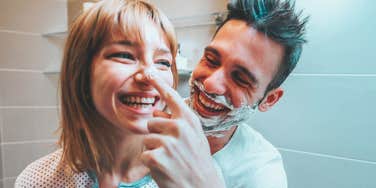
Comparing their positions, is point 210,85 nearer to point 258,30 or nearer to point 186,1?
point 258,30

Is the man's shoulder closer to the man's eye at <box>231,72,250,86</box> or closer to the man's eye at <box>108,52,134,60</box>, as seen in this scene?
the man's eye at <box>231,72,250,86</box>

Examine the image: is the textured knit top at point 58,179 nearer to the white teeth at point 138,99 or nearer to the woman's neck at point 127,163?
the woman's neck at point 127,163

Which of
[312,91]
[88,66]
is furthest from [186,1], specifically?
[88,66]

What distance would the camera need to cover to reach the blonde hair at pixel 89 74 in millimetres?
531

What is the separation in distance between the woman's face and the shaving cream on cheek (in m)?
0.10

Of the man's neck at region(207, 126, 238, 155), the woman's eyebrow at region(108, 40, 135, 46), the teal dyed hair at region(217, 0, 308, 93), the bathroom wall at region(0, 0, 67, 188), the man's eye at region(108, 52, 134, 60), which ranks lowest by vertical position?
the bathroom wall at region(0, 0, 67, 188)

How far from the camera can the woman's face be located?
0.49 m

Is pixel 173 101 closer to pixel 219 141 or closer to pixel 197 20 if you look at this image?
pixel 219 141

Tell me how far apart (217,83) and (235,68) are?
0.04 m

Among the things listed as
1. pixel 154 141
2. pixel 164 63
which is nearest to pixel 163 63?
pixel 164 63

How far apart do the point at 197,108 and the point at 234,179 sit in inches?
6.9

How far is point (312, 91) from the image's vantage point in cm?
92

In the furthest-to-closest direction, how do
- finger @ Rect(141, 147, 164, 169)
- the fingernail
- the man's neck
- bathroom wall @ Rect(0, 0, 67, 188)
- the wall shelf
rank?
bathroom wall @ Rect(0, 0, 67, 188), the wall shelf, the man's neck, the fingernail, finger @ Rect(141, 147, 164, 169)

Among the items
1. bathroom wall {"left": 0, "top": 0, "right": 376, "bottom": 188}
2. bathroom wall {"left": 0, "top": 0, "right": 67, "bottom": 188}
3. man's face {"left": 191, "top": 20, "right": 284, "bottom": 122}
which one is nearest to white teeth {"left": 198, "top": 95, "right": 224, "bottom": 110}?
man's face {"left": 191, "top": 20, "right": 284, "bottom": 122}
